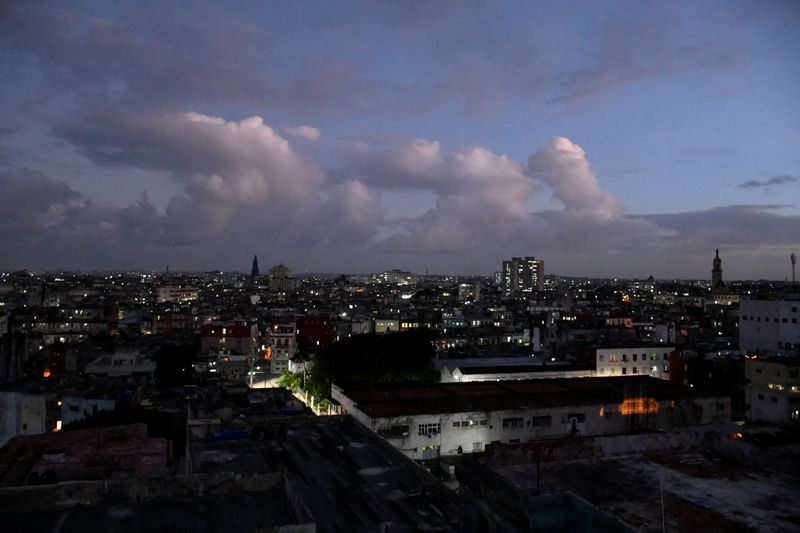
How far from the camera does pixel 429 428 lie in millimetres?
21375

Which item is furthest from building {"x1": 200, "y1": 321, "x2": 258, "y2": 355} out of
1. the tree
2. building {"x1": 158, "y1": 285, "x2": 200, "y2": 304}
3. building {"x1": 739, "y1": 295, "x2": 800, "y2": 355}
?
building {"x1": 158, "y1": 285, "x2": 200, "y2": 304}

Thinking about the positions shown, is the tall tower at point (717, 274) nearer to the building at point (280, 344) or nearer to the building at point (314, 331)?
the building at point (314, 331)

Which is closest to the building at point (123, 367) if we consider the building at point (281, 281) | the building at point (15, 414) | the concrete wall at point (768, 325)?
the building at point (15, 414)

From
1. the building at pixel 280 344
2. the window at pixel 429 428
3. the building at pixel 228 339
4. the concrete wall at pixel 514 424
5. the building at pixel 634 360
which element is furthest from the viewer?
the building at pixel 228 339

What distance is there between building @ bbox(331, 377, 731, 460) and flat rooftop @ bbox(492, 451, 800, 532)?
13778mm

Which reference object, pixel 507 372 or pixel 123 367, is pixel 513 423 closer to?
pixel 507 372

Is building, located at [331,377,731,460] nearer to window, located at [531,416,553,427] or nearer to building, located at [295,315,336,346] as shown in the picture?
A: window, located at [531,416,553,427]

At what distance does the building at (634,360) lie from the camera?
3466 centimetres

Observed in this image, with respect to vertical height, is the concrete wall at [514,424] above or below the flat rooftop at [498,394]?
below

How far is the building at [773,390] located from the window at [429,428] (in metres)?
15.2

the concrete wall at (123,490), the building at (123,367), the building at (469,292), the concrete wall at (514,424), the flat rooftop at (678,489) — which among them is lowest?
the concrete wall at (514,424)

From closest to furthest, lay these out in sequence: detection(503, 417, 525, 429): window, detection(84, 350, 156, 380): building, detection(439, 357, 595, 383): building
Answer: detection(503, 417, 525, 429): window
detection(84, 350, 156, 380): building
detection(439, 357, 595, 383): building

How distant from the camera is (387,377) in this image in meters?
31.5

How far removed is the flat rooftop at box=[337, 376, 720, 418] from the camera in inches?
878
